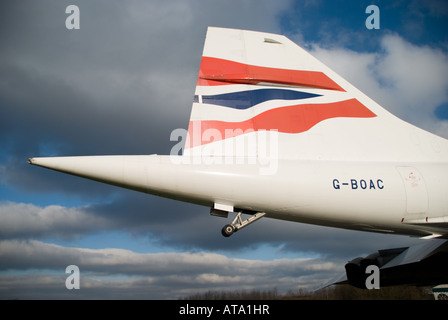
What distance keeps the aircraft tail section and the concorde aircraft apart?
0.02 m

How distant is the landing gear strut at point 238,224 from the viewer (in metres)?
4.74

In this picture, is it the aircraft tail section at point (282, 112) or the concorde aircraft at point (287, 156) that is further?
the aircraft tail section at point (282, 112)

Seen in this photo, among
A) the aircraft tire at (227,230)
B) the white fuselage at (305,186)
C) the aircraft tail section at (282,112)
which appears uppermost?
Result: the aircraft tail section at (282,112)

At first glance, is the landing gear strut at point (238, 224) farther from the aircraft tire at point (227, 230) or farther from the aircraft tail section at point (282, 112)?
the aircraft tail section at point (282, 112)

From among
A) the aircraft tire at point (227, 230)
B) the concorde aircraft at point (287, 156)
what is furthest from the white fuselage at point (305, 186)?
the aircraft tire at point (227, 230)

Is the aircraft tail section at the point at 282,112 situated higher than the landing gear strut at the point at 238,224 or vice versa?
the aircraft tail section at the point at 282,112

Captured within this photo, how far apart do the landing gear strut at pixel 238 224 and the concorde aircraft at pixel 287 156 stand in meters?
0.01

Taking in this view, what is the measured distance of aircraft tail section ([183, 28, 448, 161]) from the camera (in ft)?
17.3

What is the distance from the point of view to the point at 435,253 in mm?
7375

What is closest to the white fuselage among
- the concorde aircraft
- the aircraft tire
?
the concorde aircraft

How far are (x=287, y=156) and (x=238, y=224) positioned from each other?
1.27m

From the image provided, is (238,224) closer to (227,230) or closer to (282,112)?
(227,230)

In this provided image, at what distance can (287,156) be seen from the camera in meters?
5.30
